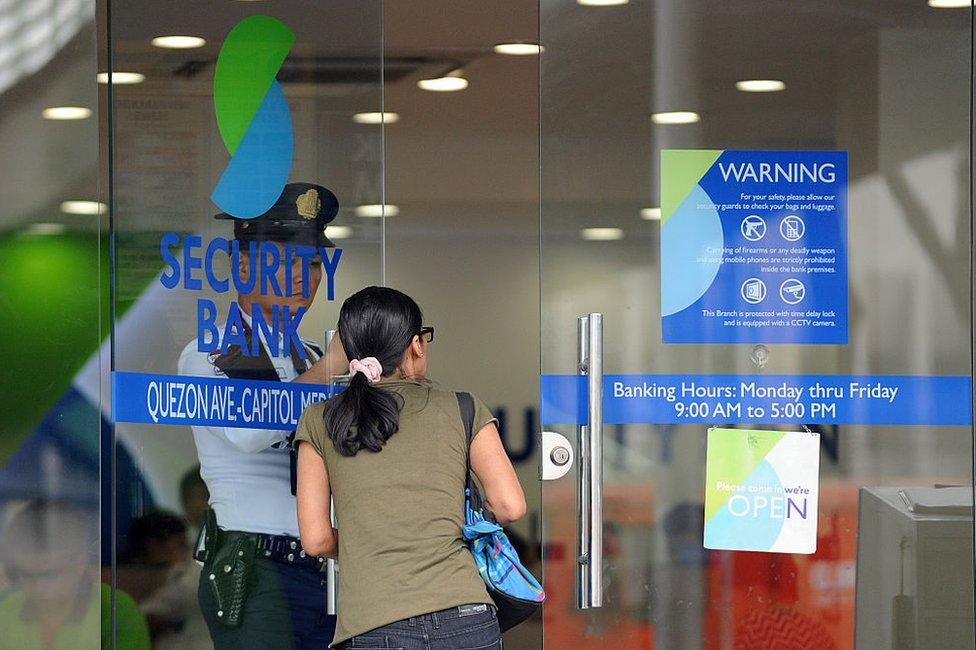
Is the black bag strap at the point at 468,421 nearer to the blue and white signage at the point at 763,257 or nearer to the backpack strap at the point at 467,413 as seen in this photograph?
the backpack strap at the point at 467,413

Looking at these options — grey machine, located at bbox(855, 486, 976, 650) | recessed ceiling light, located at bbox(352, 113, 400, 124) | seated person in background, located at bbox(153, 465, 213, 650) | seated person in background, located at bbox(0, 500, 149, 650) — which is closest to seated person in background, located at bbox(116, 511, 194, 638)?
seated person in background, located at bbox(153, 465, 213, 650)

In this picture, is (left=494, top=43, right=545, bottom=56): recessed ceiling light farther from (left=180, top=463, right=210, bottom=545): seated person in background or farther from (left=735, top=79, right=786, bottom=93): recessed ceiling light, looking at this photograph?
(left=180, top=463, right=210, bottom=545): seated person in background

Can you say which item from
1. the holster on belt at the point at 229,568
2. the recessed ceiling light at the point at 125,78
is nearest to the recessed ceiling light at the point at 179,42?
the recessed ceiling light at the point at 125,78

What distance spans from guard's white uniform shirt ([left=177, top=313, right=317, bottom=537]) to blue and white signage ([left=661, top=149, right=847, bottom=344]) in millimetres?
1149

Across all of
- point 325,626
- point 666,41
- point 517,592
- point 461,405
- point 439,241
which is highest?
point 666,41

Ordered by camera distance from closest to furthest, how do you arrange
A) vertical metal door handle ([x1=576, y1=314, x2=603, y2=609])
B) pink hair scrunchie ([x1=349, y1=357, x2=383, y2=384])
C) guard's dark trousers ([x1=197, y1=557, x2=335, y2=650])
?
pink hair scrunchie ([x1=349, y1=357, x2=383, y2=384]) → vertical metal door handle ([x1=576, y1=314, x2=603, y2=609]) → guard's dark trousers ([x1=197, y1=557, x2=335, y2=650])

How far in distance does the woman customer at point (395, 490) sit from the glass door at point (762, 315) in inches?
39.4

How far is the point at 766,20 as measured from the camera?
14.2 feet

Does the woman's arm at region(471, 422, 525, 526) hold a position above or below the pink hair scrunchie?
below

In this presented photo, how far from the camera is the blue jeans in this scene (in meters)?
3.17

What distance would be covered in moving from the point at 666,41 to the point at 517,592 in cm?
182

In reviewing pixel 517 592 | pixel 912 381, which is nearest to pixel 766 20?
pixel 912 381

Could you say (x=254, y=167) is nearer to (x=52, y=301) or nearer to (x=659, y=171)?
(x=52, y=301)

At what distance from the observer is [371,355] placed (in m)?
3.32
